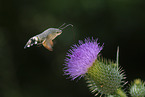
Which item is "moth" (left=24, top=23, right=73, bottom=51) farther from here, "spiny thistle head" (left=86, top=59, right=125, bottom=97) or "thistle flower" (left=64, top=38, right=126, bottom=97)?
"spiny thistle head" (left=86, top=59, right=125, bottom=97)

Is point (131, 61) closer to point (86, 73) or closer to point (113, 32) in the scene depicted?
point (113, 32)

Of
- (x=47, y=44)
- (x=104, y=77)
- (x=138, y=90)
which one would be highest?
(x=47, y=44)

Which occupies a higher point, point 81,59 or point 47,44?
point 47,44

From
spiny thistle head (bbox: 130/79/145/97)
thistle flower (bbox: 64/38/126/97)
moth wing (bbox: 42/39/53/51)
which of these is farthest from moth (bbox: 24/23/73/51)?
spiny thistle head (bbox: 130/79/145/97)

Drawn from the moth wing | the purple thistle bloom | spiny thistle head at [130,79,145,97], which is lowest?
spiny thistle head at [130,79,145,97]

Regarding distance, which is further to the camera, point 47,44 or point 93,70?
point 93,70

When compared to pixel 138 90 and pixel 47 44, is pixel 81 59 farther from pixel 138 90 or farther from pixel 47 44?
pixel 138 90

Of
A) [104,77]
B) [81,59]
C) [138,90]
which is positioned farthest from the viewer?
[104,77]

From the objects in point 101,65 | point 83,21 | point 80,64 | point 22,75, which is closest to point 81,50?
point 80,64

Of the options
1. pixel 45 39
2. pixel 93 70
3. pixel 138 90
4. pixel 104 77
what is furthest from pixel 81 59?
pixel 138 90
